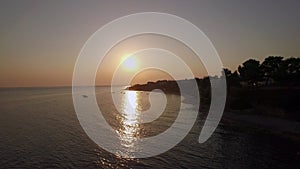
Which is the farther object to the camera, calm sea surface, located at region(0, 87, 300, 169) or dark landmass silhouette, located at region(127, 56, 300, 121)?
dark landmass silhouette, located at region(127, 56, 300, 121)

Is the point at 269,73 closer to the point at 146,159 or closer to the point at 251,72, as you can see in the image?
the point at 251,72

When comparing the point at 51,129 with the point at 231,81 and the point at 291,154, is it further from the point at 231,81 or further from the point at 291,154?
the point at 231,81

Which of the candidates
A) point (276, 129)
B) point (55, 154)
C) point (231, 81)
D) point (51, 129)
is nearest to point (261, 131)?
point (276, 129)

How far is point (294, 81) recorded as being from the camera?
84438 millimetres

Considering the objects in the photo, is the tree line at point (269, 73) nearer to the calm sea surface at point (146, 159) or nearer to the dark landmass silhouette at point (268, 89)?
the dark landmass silhouette at point (268, 89)

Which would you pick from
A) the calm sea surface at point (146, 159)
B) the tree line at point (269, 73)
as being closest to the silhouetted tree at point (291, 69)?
the tree line at point (269, 73)

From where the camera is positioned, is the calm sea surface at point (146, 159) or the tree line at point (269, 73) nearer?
the calm sea surface at point (146, 159)

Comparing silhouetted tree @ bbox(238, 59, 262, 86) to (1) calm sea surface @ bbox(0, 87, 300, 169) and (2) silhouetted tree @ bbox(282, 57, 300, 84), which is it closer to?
(2) silhouetted tree @ bbox(282, 57, 300, 84)

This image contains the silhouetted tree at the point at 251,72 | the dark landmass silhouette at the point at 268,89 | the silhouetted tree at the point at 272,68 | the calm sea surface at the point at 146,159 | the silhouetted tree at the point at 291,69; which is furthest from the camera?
the silhouetted tree at the point at 251,72

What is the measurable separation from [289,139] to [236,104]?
33.6m

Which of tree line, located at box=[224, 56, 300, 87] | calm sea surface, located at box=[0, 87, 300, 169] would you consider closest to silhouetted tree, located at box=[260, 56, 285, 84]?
tree line, located at box=[224, 56, 300, 87]

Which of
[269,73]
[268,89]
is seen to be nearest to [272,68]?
[269,73]

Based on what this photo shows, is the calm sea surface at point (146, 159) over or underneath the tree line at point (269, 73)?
underneath

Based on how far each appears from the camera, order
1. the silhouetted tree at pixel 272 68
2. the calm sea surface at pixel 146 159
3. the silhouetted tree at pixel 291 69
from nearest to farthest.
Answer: the calm sea surface at pixel 146 159 < the silhouetted tree at pixel 291 69 < the silhouetted tree at pixel 272 68
